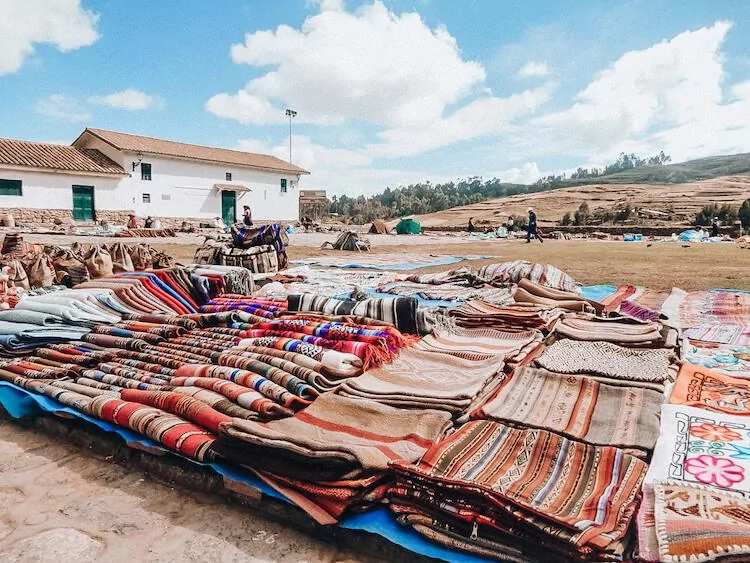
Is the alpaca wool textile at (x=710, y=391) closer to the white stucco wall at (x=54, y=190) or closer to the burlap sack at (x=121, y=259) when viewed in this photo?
the burlap sack at (x=121, y=259)

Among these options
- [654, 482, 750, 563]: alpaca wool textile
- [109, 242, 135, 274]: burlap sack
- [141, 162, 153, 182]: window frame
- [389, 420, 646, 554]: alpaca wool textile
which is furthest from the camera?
[141, 162, 153, 182]: window frame

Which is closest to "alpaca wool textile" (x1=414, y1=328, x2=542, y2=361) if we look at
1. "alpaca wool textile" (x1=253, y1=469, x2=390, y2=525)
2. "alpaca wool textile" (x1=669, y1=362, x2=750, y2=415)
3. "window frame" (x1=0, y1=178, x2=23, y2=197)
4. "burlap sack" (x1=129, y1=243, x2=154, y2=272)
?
"alpaca wool textile" (x1=669, y1=362, x2=750, y2=415)

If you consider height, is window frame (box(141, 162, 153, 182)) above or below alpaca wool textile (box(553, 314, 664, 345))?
above

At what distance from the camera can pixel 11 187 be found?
79.9 ft

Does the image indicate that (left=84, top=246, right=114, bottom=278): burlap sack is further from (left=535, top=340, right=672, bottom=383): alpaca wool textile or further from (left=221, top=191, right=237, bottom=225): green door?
(left=221, top=191, right=237, bottom=225): green door

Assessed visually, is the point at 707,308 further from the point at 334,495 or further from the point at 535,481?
the point at 334,495

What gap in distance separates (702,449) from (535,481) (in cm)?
81

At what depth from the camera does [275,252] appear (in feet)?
29.6

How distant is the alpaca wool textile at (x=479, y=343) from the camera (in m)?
3.43

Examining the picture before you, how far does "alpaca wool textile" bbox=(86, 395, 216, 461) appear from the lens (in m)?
2.31

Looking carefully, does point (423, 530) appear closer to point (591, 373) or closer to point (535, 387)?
point (535, 387)

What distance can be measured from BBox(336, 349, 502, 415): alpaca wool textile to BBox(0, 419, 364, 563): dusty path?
88 centimetres

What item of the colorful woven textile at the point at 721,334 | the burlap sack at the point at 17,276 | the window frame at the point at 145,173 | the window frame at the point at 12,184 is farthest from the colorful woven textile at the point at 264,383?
the window frame at the point at 145,173

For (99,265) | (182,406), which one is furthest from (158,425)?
(99,265)
